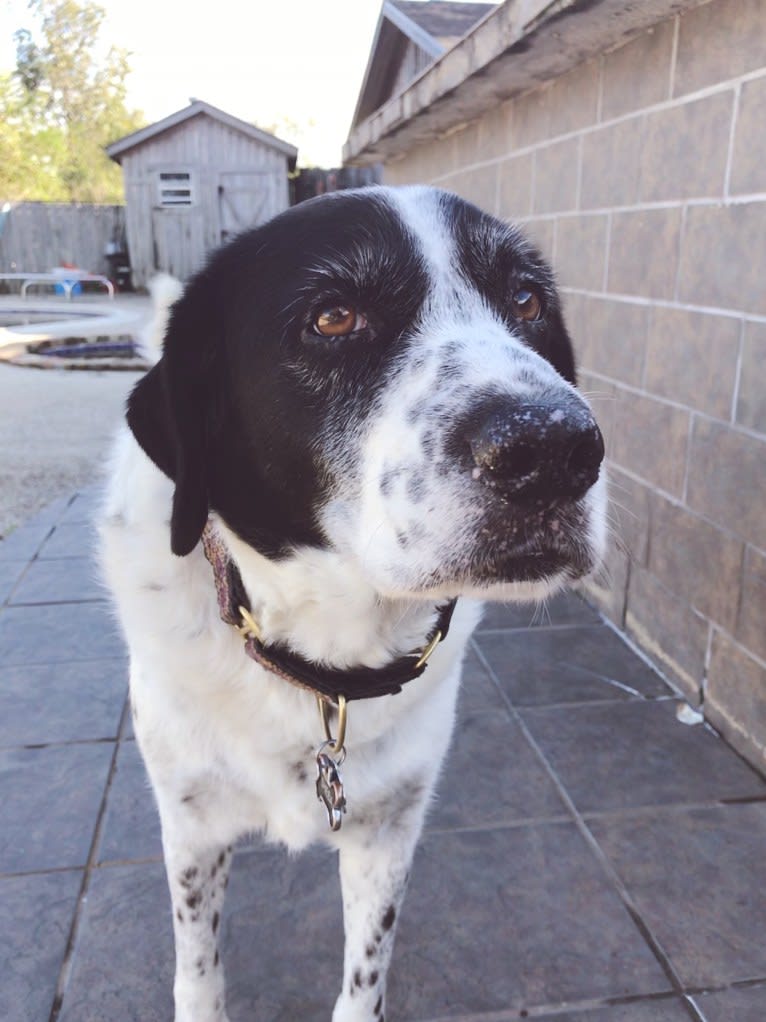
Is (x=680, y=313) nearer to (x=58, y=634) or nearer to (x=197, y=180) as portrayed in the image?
(x=58, y=634)

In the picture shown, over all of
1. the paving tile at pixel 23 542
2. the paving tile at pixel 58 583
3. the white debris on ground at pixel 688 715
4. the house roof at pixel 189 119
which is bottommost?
the white debris on ground at pixel 688 715

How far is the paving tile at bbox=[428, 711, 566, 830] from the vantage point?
91.0 inches

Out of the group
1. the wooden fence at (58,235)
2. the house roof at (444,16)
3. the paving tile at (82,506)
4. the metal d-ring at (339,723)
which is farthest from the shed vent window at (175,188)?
the metal d-ring at (339,723)

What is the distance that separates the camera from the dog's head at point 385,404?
1101mm

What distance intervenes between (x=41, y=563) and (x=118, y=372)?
6109 millimetres

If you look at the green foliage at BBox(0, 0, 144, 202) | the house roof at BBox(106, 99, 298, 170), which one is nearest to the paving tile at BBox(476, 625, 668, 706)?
the house roof at BBox(106, 99, 298, 170)

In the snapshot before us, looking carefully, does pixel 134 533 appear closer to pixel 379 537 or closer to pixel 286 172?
pixel 379 537

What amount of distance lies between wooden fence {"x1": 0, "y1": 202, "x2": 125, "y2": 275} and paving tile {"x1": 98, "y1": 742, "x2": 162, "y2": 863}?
20336 millimetres

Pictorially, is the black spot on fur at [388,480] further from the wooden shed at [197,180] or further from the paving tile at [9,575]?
the wooden shed at [197,180]

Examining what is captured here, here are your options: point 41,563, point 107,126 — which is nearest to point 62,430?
point 41,563

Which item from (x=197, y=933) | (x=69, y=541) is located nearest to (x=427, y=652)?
(x=197, y=933)

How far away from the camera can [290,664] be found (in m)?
1.48

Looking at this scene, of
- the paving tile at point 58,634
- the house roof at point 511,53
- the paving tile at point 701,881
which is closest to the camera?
the paving tile at point 701,881

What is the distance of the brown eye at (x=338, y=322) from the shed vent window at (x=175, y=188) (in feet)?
66.5
